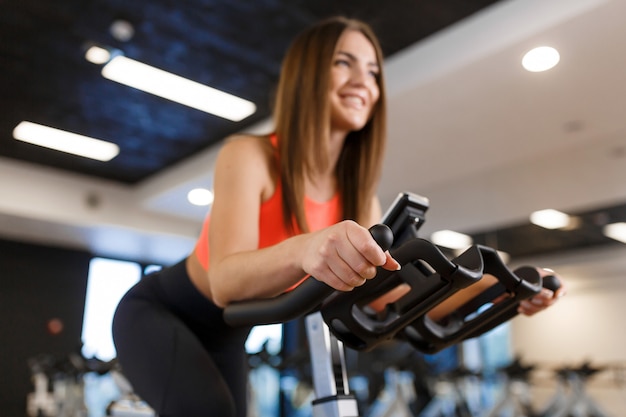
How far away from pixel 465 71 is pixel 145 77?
7.04 feet

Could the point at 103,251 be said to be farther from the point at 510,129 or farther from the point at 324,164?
the point at 324,164

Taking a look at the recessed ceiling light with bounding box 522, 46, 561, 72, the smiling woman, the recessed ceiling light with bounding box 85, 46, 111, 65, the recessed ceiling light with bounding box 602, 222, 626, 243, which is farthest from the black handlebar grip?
the recessed ceiling light with bounding box 602, 222, 626, 243

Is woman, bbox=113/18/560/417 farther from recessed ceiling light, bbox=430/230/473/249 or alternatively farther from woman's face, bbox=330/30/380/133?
recessed ceiling light, bbox=430/230/473/249

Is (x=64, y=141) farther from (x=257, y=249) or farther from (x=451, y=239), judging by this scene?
(x=257, y=249)

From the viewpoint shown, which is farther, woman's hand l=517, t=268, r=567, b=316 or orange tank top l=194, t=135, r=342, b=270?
orange tank top l=194, t=135, r=342, b=270

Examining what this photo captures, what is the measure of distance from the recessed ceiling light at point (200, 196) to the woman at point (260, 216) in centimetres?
426

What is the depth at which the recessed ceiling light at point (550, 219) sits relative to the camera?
554 cm

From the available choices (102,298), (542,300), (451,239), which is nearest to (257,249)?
(542,300)

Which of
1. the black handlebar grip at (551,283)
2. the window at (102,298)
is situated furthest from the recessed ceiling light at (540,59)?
the window at (102,298)

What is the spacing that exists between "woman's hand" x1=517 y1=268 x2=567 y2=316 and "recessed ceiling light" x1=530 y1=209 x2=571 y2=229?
15.6 ft

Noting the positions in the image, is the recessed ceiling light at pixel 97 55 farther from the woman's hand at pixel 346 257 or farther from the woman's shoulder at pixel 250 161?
the woman's hand at pixel 346 257

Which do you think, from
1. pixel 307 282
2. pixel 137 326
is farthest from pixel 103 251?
pixel 307 282

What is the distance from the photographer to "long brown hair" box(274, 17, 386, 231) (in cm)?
112

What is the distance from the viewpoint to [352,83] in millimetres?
1266
